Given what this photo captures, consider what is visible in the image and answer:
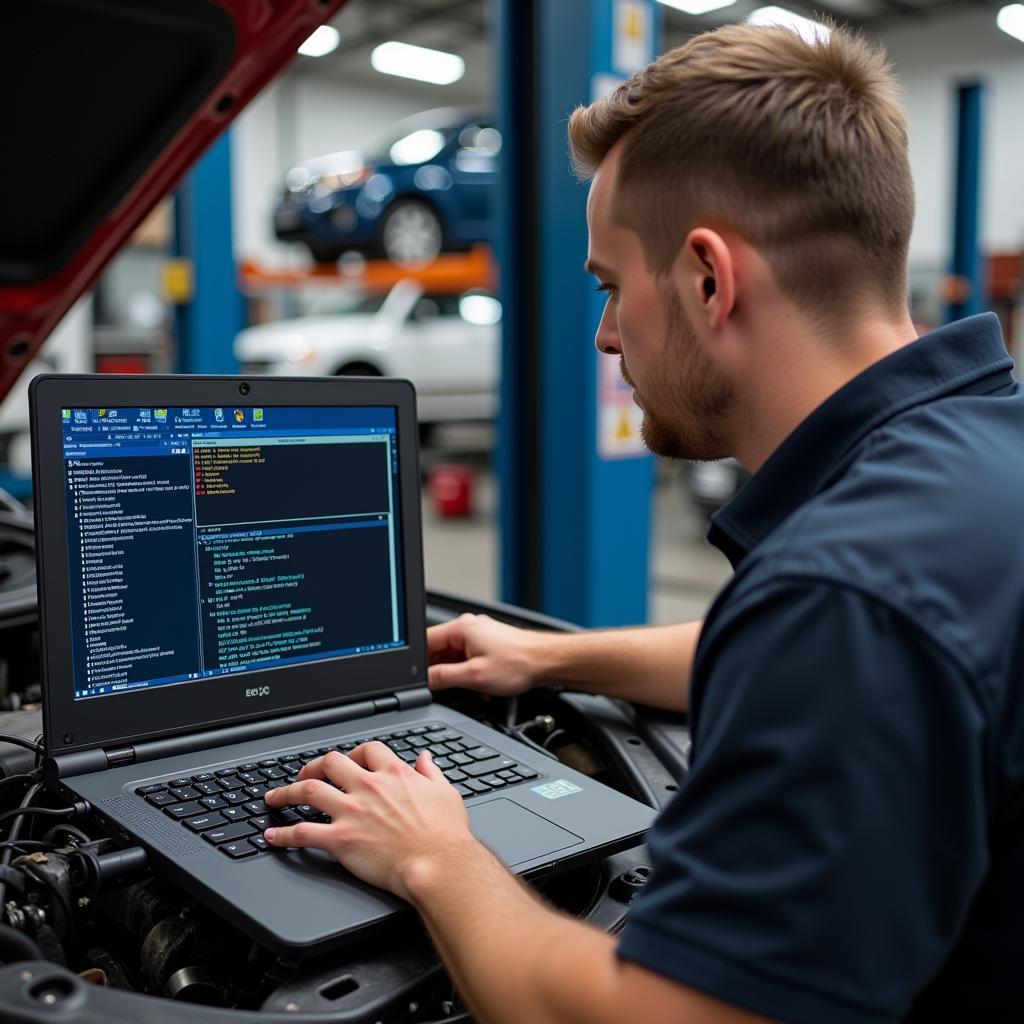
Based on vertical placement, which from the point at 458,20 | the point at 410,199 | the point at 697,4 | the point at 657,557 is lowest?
the point at 657,557

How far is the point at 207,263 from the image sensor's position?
395 centimetres

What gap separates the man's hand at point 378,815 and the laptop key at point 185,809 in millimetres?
56

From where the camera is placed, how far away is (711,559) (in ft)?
18.7

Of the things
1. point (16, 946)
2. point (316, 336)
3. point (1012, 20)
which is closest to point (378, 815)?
point (16, 946)

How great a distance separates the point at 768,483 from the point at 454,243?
24.6 feet

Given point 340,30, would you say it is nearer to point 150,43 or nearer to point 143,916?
point 150,43

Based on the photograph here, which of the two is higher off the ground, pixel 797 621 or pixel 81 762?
Answer: pixel 797 621

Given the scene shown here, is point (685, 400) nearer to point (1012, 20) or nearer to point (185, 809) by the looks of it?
point (185, 809)

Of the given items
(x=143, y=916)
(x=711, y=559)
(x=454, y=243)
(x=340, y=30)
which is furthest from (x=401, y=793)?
(x=340, y=30)

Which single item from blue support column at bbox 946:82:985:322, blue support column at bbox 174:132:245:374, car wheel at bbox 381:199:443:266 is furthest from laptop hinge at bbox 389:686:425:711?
car wheel at bbox 381:199:443:266

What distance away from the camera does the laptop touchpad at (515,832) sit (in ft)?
2.88

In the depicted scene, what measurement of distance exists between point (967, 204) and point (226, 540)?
20.0 ft

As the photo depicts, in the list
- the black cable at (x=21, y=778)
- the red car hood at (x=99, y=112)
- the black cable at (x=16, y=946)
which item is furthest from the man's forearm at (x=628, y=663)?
the red car hood at (x=99, y=112)

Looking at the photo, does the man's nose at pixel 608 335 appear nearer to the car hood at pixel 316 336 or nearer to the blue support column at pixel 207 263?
the blue support column at pixel 207 263
